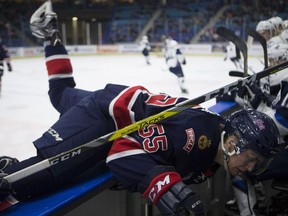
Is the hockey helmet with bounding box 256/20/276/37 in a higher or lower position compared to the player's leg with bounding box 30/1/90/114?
higher

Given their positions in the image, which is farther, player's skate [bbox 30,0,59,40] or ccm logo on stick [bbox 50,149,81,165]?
player's skate [bbox 30,0,59,40]

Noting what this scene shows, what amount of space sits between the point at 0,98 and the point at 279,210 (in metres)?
3.67

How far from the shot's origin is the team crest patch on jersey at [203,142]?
101 cm

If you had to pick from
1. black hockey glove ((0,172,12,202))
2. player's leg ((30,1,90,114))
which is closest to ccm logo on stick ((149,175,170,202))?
black hockey glove ((0,172,12,202))

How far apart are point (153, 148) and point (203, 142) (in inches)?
6.4

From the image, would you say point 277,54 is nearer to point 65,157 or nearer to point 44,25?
point 44,25

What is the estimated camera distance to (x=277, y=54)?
5.81ft

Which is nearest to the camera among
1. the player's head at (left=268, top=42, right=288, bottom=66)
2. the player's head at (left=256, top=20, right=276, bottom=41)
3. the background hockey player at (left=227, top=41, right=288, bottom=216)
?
the background hockey player at (left=227, top=41, right=288, bottom=216)

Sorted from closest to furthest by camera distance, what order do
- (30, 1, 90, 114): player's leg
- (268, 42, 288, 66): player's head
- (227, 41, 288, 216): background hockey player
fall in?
(227, 41, 288, 216): background hockey player < (30, 1, 90, 114): player's leg < (268, 42, 288, 66): player's head

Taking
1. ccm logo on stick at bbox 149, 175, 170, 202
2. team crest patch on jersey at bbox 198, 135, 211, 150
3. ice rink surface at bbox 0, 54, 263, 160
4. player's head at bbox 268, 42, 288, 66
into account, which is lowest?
ice rink surface at bbox 0, 54, 263, 160

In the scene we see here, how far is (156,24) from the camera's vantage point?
13234 millimetres

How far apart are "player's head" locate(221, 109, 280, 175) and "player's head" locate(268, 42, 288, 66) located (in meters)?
0.89

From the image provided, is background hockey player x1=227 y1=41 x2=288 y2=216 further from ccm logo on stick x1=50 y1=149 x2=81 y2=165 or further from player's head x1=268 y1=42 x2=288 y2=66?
ccm logo on stick x1=50 y1=149 x2=81 y2=165

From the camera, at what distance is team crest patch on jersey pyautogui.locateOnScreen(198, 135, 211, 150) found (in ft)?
3.31
